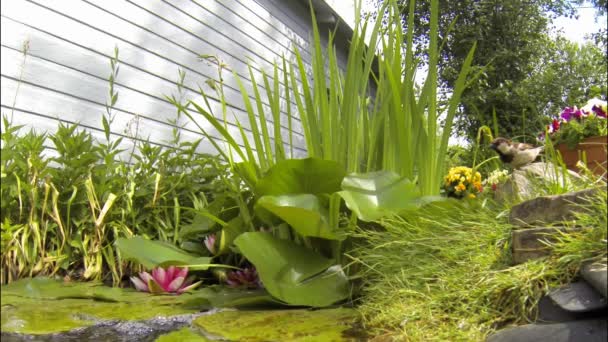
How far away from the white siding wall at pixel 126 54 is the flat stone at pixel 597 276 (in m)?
1.23

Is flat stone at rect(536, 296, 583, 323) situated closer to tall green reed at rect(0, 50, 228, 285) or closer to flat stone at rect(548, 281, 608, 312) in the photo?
flat stone at rect(548, 281, 608, 312)

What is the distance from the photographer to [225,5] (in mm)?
3637

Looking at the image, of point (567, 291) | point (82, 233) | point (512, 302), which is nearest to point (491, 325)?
point (512, 302)

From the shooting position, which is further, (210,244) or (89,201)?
(210,244)

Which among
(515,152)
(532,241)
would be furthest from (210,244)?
(515,152)

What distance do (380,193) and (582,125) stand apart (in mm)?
897

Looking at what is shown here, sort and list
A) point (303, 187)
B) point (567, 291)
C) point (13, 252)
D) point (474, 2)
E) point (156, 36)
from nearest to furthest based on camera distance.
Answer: point (13, 252), point (567, 291), point (303, 187), point (156, 36), point (474, 2)

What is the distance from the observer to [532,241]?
1.16 metres

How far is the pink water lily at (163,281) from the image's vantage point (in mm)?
1630

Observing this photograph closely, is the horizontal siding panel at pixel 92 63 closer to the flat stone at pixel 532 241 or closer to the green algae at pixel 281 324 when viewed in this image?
the green algae at pixel 281 324

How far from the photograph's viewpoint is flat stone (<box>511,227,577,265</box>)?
1.14 metres

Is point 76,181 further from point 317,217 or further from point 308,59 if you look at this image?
point 308,59

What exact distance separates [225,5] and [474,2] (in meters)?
1.58

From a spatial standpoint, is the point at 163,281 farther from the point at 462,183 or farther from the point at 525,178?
the point at 462,183
